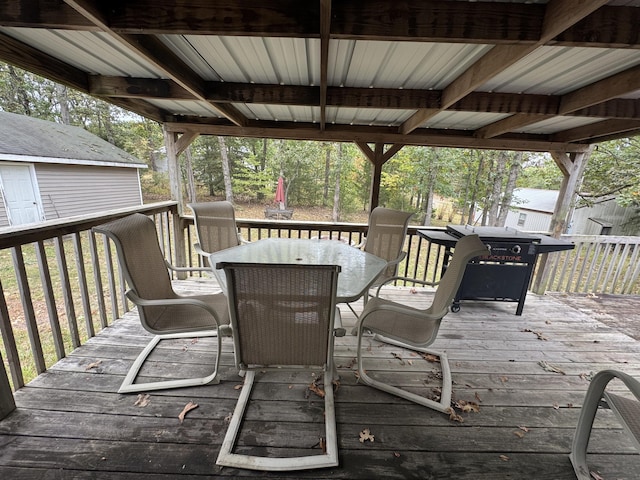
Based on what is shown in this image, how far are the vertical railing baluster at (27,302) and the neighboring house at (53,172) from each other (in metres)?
6.90

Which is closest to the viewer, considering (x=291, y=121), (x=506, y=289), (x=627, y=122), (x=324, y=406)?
(x=324, y=406)

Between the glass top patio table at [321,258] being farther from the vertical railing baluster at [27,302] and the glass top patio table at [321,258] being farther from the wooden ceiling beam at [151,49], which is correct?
the wooden ceiling beam at [151,49]

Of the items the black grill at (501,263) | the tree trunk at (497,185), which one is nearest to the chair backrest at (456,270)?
the black grill at (501,263)

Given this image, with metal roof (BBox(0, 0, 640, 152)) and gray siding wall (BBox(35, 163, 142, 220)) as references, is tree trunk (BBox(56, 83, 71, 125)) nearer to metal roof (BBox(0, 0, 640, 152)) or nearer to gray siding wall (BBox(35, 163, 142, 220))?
gray siding wall (BBox(35, 163, 142, 220))

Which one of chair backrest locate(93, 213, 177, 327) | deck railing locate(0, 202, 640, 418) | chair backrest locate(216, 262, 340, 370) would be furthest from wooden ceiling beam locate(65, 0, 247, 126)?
chair backrest locate(216, 262, 340, 370)

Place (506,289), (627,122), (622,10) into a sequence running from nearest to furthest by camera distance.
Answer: (622,10) < (627,122) < (506,289)

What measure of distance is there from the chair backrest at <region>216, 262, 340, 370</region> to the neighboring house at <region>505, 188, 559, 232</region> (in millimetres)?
13344

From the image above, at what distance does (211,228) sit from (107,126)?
16.3 m

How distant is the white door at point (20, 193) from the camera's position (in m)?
6.39

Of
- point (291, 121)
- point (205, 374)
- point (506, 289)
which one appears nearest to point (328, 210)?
point (291, 121)

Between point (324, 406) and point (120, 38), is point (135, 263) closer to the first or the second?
point (120, 38)

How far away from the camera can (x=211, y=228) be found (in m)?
3.09

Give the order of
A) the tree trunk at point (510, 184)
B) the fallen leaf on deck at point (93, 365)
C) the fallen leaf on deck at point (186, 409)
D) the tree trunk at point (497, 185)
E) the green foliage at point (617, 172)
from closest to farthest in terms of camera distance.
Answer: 1. the fallen leaf on deck at point (186, 409)
2. the fallen leaf on deck at point (93, 365)
3. the green foliage at point (617, 172)
4. the tree trunk at point (510, 184)
5. the tree trunk at point (497, 185)

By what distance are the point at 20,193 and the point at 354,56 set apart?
30.0 feet
